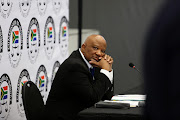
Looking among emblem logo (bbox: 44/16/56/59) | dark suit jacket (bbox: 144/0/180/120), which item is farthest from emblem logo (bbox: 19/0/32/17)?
dark suit jacket (bbox: 144/0/180/120)

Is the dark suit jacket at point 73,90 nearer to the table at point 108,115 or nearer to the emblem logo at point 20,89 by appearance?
the table at point 108,115

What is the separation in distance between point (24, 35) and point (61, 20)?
884 millimetres

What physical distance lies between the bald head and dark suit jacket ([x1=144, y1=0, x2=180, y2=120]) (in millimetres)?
2261

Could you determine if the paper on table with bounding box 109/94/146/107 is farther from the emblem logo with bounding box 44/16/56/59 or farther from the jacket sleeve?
the emblem logo with bounding box 44/16/56/59

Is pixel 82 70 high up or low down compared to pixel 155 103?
down

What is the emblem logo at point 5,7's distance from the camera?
2765mm

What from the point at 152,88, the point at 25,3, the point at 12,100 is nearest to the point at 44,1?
the point at 25,3

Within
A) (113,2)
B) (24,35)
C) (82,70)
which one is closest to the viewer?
(82,70)

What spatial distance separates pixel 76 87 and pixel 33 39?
1021mm

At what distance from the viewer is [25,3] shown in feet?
10.3

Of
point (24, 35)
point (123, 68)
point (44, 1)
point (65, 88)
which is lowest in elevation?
point (123, 68)

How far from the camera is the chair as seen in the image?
220 cm

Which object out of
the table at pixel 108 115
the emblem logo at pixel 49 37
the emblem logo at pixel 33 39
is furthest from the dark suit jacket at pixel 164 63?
the emblem logo at pixel 49 37

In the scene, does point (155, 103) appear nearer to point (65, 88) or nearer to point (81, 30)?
point (65, 88)
